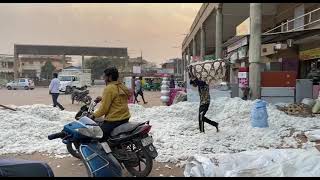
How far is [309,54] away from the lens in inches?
909

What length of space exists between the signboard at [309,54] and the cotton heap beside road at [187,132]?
334 inches

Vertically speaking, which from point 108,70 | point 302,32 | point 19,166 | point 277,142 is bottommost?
point 277,142

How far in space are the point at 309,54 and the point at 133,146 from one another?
1863 cm

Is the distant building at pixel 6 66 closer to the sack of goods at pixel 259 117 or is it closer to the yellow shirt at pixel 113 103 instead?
the sack of goods at pixel 259 117

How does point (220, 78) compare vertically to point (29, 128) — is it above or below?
above

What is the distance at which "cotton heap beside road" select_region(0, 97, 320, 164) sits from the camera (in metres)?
8.98

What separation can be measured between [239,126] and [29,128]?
563cm

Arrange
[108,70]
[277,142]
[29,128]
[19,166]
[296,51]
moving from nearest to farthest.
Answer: [19,166] → [108,70] → [277,142] → [29,128] → [296,51]

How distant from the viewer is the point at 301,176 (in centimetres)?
545

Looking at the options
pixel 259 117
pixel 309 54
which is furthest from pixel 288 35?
pixel 259 117

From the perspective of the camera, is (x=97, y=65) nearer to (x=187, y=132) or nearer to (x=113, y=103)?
(x=187, y=132)

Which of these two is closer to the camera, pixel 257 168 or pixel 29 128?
pixel 257 168

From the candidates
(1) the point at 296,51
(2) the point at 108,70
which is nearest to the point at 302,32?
(1) the point at 296,51

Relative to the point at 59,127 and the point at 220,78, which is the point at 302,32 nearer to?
the point at 220,78
